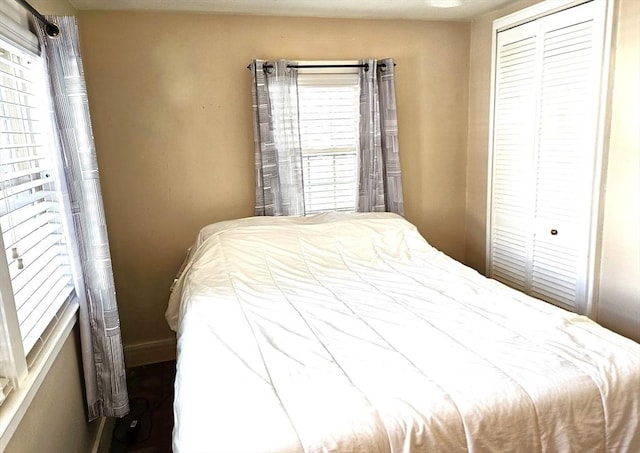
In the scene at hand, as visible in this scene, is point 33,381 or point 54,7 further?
point 54,7

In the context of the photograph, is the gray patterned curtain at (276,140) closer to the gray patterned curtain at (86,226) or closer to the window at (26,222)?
the gray patterned curtain at (86,226)

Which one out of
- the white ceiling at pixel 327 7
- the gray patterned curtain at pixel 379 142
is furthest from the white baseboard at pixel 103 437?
the white ceiling at pixel 327 7

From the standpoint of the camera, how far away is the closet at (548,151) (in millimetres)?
2385

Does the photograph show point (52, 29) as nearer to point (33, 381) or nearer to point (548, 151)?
point (33, 381)

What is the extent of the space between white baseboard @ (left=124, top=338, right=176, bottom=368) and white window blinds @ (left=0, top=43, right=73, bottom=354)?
1.17m

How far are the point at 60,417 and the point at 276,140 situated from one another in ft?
6.26

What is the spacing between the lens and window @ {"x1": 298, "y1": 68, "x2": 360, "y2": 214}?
3002 mm

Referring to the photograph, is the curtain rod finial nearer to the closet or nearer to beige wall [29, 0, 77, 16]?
beige wall [29, 0, 77, 16]

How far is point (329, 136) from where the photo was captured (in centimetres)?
311

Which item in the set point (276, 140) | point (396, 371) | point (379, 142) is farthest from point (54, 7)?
point (396, 371)

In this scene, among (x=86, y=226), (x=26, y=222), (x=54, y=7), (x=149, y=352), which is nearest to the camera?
(x=26, y=222)

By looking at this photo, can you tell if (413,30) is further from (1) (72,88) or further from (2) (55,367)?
(2) (55,367)

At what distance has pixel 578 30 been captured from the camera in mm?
2395

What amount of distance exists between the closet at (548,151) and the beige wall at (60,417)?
2.57 metres
